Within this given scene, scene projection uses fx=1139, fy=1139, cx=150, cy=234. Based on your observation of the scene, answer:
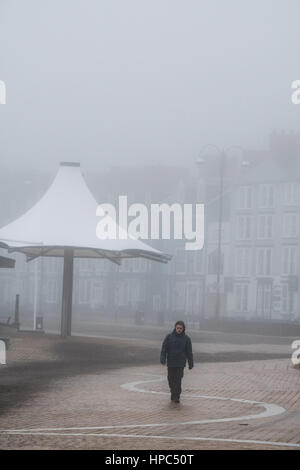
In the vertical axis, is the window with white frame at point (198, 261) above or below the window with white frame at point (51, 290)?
above

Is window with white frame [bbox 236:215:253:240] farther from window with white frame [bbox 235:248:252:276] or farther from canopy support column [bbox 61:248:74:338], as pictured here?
canopy support column [bbox 61:248:74:338]

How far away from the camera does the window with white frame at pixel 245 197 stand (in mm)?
88438

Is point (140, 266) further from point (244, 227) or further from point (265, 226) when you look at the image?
point (265, 226)

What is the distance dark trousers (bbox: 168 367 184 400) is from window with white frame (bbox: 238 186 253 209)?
6942 cm

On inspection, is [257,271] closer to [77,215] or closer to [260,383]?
[77,215]

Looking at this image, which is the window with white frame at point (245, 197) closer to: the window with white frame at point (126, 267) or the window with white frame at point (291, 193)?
the window with white frame at point (291, 193)

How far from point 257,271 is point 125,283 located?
45.5ft

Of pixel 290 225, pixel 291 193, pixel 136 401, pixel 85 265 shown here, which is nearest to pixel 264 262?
pixel 290 225

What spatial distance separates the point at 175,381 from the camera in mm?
19406

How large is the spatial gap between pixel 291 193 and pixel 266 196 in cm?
220

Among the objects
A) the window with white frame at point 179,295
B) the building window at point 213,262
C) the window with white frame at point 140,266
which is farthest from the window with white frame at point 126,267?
the building window at point 213,262

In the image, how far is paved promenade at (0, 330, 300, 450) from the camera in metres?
13.7

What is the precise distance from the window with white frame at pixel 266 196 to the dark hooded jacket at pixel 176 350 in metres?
68.3
